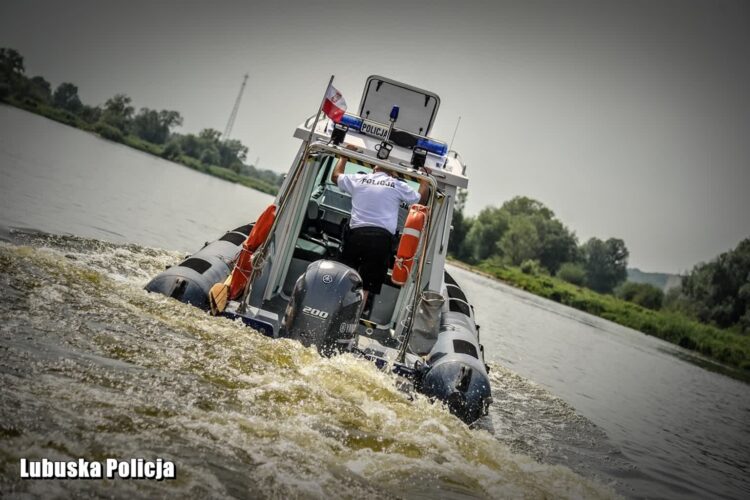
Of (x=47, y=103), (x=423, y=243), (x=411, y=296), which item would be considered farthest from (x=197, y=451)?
(x=47, y=103)

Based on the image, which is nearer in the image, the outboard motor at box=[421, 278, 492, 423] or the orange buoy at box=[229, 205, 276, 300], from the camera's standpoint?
the outboard motor at box=[421, 278, 492, 423]

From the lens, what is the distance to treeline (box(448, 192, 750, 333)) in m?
51.6

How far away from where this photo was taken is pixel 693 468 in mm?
6758

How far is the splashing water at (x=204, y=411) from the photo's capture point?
2.52 meters

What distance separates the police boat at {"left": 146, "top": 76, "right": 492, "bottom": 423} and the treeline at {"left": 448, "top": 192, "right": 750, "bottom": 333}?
→ 48.6 m

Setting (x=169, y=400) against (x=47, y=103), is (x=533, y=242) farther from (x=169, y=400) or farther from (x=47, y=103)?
(x=169, y=400)

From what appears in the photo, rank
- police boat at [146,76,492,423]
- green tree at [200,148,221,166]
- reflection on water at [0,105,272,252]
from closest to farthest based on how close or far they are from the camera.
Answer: police boat at [146,76,492,423] → reflection on water at [0,105,272,252] → green tree at [200,148,221,166]

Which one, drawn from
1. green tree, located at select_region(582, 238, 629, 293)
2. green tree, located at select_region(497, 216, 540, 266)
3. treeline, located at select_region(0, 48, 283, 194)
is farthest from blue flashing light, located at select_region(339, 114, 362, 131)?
green tree, located at select_region(582, 238, 629, 293)

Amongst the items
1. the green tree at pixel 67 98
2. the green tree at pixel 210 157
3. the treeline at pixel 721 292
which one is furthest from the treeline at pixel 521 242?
the green tree at pixel 67 98

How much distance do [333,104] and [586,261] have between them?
100508mm

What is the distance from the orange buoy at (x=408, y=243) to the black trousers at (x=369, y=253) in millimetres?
235

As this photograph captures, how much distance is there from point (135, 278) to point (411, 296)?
354 centimetres

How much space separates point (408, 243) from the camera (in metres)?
5.22

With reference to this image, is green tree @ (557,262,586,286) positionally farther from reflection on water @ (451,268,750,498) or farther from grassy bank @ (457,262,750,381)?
reflection on water @ (451,268,750,498)
